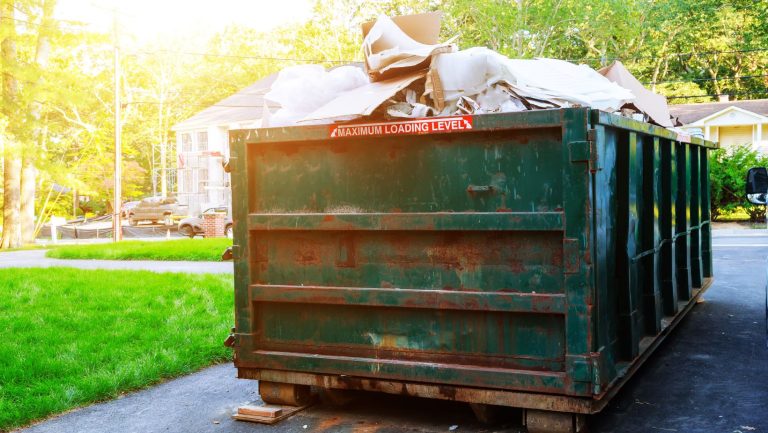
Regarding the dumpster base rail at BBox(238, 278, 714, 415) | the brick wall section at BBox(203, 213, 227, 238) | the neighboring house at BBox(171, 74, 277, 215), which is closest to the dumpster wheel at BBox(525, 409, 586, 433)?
the dumpster base rail at BBox(238, 278, 714, 415)

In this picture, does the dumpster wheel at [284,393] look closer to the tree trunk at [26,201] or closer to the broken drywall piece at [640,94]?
the broken drywall piece at [640,94]

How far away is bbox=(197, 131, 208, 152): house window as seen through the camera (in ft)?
145

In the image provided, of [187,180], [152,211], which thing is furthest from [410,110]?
[187,180]

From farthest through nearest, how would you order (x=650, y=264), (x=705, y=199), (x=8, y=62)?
(x=8, y=62) → (x=705, y=199) → (x=650, y=264)

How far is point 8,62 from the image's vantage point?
18.4 metres

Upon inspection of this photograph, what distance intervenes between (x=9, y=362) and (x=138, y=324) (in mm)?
1970

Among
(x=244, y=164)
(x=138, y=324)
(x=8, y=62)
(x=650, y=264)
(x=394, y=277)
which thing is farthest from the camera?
(x=8, y=62)

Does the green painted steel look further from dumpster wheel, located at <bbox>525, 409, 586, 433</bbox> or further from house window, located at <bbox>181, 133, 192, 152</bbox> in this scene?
house window, located at <bbox>181, 133, 192, 152</bbox>

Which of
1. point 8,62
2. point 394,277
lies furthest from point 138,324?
point 8,62

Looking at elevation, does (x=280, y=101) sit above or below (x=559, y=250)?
above

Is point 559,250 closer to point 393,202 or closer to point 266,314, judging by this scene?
point 393,202

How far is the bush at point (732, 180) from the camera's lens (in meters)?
23.8

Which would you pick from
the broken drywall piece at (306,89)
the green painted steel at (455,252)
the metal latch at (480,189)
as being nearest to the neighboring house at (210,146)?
the broken drywall piece at (306,89)

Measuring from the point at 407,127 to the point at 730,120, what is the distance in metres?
41.2
